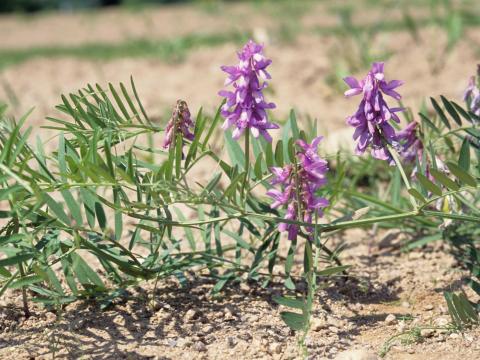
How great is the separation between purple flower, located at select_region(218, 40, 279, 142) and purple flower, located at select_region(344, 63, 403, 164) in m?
0.17

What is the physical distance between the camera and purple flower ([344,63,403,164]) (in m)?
1.57

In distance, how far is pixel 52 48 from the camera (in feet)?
23.3

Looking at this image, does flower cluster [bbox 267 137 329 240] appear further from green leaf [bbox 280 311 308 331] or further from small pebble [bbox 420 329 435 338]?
small pebble [bbox 420 329 435 338]

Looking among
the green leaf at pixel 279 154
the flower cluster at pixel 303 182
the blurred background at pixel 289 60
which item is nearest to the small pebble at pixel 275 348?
the flower cluster at pixel 303 182

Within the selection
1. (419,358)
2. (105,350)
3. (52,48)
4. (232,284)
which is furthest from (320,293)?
(52,48)

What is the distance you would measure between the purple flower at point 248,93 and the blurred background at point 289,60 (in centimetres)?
143

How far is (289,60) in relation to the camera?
4793 millimetres

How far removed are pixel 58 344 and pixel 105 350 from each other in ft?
0.33

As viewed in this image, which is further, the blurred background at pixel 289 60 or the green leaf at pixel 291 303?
the blurred background at pixel 289 60

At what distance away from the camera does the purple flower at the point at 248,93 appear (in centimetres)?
152

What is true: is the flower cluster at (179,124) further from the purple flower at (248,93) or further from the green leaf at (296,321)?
the green leaf at (296,321)

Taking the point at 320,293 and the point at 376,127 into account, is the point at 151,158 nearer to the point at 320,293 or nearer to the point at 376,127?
the point at 320,293

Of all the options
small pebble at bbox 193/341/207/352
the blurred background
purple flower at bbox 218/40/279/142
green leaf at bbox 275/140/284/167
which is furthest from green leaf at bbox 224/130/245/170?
the blurred background

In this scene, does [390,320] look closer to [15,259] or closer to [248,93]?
[248,93]
